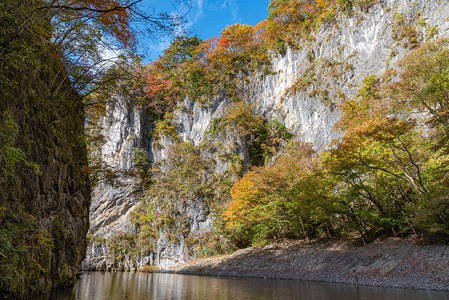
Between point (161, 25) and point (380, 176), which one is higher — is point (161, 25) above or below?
above

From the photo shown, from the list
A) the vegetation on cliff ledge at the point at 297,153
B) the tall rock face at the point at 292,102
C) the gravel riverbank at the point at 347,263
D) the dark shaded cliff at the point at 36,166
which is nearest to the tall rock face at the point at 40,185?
the dark shaded cliff at the point at 36,166

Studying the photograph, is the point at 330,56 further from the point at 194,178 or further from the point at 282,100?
the point at 194,178

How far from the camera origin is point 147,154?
35.8 metres

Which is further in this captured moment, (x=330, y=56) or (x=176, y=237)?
(x=176, y=237)

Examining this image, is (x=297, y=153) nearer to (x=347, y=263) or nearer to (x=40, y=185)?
(x=347, y=263)

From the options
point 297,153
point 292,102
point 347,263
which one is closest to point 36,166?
point 347,263

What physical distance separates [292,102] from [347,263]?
1838 cm

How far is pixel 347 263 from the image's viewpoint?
11977 mm

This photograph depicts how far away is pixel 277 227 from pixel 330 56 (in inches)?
655

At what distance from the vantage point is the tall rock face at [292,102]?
1917 centimetres

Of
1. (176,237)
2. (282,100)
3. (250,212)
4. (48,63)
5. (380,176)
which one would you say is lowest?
(176,237)

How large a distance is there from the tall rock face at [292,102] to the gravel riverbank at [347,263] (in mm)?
8434

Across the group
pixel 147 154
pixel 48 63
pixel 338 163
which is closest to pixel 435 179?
pixel 338 163

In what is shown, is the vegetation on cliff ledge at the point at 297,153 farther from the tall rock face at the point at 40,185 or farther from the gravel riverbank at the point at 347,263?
the tall rock face at the point at 40,185
